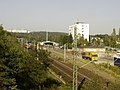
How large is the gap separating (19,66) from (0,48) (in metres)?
2.01

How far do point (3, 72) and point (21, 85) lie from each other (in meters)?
4.47

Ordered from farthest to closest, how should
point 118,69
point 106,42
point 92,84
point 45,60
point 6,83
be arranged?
point 106,42, point 118,69, point 45,60, point 6,83, point 92,84

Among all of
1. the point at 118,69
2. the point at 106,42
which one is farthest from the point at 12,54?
the point at 106,42

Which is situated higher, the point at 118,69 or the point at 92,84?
the point at 92,84

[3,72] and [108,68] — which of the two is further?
[108,68]

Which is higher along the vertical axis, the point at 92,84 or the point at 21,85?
the point at 92,84

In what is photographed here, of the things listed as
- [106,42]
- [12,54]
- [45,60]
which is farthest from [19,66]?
[106,42]

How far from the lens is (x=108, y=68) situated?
147 feet

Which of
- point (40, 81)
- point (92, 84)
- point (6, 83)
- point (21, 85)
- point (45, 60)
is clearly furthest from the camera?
point (45, 60)

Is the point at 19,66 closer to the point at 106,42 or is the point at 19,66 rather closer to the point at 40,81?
the point at 40,81

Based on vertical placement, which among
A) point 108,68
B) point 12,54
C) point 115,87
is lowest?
point 108,68

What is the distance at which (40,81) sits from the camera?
2600 centimetres

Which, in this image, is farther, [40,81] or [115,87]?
[40,81]

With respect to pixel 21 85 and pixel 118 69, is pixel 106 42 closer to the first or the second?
pixel 118 69
